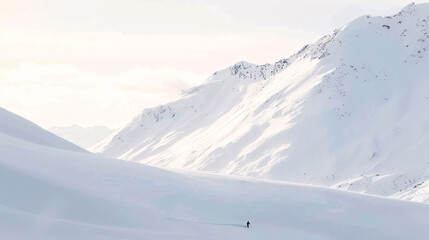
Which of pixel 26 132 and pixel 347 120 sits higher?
pixel 347 120

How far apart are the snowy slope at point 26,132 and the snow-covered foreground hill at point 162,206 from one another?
53 centimetres

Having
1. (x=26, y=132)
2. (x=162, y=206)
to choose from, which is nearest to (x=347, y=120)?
(x=26, y=132)

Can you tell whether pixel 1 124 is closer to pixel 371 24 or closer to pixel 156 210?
pixel 156 210

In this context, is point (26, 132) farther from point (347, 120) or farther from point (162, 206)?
point (347, 120)

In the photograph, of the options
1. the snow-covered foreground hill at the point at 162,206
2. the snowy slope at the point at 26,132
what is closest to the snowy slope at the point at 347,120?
the snow-covered foreground hill at the point at 162,206

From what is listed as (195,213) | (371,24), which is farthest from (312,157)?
(195,213)

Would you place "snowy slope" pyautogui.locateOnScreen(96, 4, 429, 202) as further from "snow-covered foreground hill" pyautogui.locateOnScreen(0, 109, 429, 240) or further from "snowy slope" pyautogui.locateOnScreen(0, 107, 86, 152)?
"snowy slope" pyautogui.locateOnScreen(0, 107, 86, 152)

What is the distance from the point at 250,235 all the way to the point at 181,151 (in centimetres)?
15631

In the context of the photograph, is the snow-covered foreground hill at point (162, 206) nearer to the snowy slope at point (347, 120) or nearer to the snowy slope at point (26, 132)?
the snowy slope at point (26, 132)

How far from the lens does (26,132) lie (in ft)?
125

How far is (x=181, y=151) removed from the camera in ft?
598

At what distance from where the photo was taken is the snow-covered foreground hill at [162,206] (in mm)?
21094

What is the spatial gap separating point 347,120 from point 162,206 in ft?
349

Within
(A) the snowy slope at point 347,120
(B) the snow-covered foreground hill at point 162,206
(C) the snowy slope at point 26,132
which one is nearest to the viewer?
(B) the snow-covered foreground hill at point 162,206
